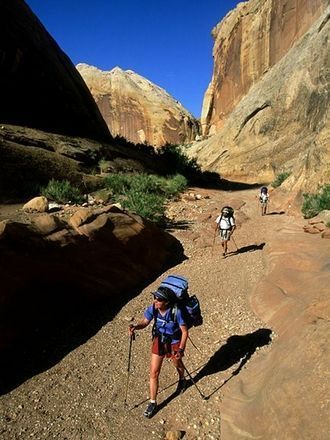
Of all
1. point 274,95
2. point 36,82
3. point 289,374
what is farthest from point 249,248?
point 274,95

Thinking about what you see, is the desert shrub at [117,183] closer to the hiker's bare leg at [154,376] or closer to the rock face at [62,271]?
the rock face at [62,271]

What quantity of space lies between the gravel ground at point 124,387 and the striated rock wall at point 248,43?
35160mm

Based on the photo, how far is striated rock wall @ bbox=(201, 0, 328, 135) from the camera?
39375 millimetres

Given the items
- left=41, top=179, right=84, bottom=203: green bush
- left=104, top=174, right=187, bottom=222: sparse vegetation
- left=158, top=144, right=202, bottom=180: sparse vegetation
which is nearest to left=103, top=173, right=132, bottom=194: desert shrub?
left=104, top=174, right=187, bottom=222: sparse vegetation

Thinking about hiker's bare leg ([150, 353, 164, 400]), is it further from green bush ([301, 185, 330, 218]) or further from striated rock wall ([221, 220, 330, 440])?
green bush ([301, 185, 330, 218])

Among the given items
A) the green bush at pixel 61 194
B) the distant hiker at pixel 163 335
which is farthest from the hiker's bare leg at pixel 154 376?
→ the green bush at pixel 61 194

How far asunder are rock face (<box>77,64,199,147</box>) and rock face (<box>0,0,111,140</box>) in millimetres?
38418

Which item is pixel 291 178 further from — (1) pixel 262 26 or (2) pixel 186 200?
(1) pixel 262 26

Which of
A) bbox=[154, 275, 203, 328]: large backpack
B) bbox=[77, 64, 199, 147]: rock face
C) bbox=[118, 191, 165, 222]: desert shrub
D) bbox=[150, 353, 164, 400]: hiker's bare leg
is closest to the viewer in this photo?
bbox=[154, 275, 203, 328]: large backpack

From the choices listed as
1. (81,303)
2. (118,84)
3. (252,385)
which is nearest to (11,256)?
(81,303)

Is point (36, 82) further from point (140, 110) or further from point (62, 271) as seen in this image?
point (140, 110)

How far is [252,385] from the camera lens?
5797 millimetres

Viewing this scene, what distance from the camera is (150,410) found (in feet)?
19.3

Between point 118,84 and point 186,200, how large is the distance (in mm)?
52639
